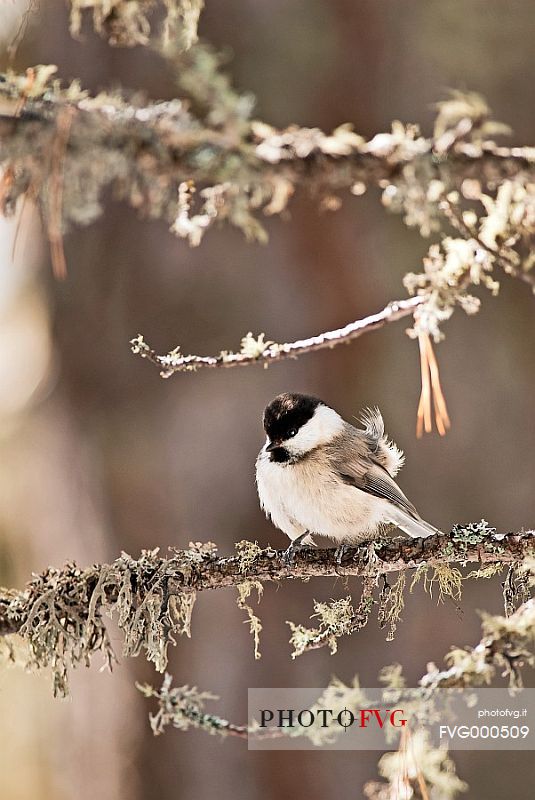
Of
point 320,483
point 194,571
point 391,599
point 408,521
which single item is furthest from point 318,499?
point 194,571

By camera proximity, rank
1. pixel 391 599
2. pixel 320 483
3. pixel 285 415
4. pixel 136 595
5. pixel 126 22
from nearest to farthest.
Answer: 1. pixel 126 22
2. pixel 136 595
3. pixel 391 599
4. pixel 285 415
5. pixel 320 483

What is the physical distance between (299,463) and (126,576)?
0.71 meters

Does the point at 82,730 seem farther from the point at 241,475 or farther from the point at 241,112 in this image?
the point at 241,112

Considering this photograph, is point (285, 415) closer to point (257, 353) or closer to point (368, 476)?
point (368, 476)

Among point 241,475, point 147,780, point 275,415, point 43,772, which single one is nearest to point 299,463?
point 275,415

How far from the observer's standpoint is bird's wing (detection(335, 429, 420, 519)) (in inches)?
95.9

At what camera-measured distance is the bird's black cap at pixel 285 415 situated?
229cm

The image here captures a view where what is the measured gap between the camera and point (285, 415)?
2.30 metres

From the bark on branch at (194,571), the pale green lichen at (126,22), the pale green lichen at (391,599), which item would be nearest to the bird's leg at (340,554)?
the bark on branch at (194,571)

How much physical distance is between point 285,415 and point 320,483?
251 millimetres

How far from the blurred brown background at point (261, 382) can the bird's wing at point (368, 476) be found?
157 centimetres

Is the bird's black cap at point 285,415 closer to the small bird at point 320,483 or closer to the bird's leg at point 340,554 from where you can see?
the small bird at point 320,483

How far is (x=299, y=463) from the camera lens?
2.43 metres

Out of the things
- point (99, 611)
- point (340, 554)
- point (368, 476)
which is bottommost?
point (99, 611)
